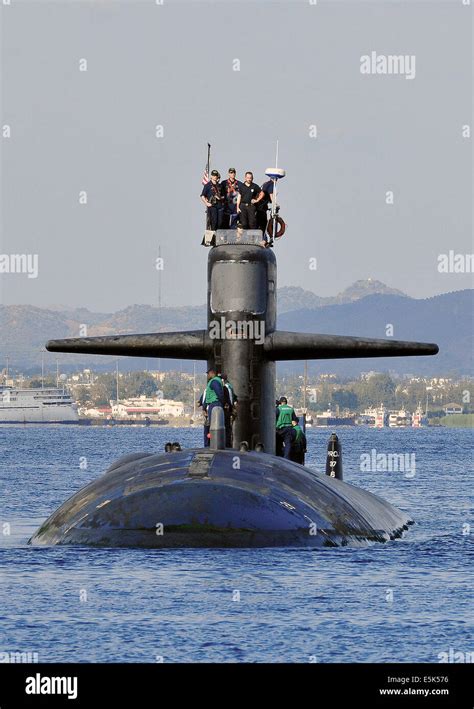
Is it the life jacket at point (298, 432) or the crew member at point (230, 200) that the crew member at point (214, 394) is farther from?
the life jacket at point (298, 432)

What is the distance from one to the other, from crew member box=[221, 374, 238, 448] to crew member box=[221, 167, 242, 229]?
10.1ft

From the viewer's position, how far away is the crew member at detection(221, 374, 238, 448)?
23.4 meters

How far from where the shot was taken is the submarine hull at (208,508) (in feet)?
66.6

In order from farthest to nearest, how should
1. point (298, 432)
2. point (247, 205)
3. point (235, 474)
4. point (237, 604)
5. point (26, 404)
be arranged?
point (26, 404)
point (298, 432)
point (247, 205)
point (235, 474)
point (237, 604)

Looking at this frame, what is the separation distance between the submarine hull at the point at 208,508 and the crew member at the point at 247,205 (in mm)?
4452

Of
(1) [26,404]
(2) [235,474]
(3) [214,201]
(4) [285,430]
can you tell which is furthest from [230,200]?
(1) [26,404]

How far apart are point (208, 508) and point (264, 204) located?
23.5 ft

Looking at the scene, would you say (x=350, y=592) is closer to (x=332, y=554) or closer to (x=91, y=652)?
(x=332, y=554)

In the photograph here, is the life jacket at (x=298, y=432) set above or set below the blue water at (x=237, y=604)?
above

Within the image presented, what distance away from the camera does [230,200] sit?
25703 millimetres

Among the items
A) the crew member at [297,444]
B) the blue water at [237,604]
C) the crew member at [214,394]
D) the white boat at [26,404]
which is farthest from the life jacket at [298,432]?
the white boat at [26,404]

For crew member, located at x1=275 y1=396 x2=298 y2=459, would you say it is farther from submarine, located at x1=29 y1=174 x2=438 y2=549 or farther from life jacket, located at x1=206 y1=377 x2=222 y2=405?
life jacket, located at x1=206 y1=377 x2=222 y2=405

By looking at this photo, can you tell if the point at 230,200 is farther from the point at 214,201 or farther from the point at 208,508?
the point at 208,508

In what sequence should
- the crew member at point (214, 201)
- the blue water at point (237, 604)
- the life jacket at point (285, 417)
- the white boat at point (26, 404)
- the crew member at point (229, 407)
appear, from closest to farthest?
1. the blue water at point (237, 604)
2. the crew member at point (229, 407)
3. the crew member at point (214, 201)
4. the life jacket at point (285, 417)
5. the white boat at point (26, 404)
